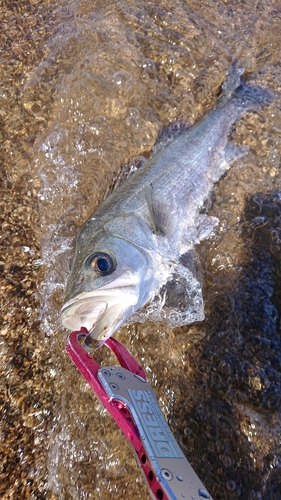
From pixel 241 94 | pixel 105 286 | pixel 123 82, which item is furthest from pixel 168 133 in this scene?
pixel 105 286

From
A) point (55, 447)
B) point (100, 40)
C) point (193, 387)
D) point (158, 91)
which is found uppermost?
point (100, 40)

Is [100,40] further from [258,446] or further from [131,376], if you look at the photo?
[258,446]

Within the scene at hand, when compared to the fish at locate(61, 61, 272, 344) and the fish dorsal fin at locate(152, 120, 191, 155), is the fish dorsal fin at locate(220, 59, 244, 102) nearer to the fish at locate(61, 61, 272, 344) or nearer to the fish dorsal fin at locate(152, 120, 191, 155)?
the fish at locate(61, 61, 272, 344)

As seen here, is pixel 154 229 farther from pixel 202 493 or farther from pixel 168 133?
pixel 202 493

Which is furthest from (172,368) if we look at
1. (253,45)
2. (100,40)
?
(253,45)

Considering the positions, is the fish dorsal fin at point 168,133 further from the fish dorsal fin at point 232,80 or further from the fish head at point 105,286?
Result: the fish head at point 105,286

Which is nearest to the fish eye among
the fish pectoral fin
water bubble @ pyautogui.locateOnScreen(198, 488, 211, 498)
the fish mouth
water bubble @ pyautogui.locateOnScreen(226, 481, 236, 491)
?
the fish mouth
